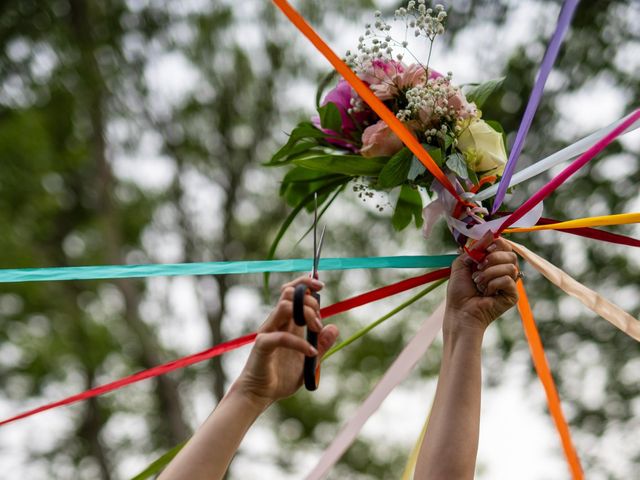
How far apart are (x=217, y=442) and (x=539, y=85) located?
0.95 metres

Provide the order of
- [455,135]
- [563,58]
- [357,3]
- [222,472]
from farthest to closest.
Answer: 1. [357,3]
2. [563,58]
3. [455,135]
4. [222,472]

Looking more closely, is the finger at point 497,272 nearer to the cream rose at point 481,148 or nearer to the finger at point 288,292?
the cream rose at point 481,148

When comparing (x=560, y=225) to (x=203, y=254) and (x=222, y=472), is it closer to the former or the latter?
(x=222, y=472)

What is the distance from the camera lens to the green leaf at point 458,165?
1.83m

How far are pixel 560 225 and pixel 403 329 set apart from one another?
9416 millimetres

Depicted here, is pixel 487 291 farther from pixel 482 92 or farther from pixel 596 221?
pixel 482 92

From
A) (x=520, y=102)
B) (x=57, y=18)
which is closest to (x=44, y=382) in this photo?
(x=57, y=18)

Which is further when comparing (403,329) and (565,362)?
(403,329)

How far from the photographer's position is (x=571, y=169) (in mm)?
1707

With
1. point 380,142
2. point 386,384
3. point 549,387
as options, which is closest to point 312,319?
point 380,142

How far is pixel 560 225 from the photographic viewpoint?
1913mm

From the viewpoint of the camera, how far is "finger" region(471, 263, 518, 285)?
1.71 metres

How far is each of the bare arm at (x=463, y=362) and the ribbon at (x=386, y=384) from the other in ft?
1.01

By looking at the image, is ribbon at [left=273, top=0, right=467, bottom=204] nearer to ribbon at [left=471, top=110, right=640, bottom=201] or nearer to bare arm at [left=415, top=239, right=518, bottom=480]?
ribbon at [left=471, top=110, right=640, bottom=201]
